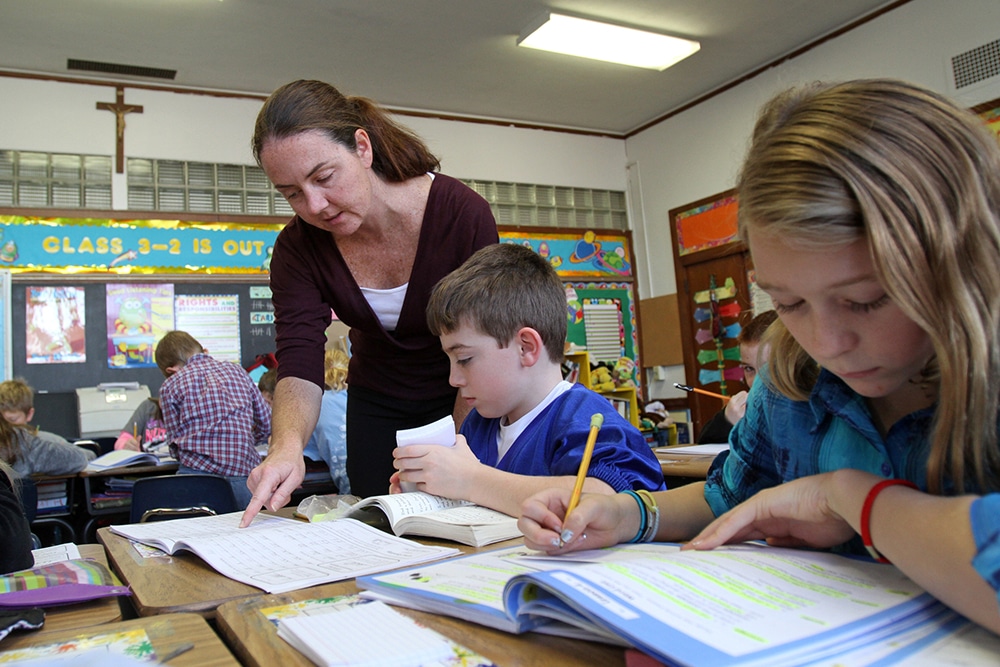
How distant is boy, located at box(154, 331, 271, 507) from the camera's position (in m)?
3.42

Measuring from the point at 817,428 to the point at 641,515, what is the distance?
0.20m

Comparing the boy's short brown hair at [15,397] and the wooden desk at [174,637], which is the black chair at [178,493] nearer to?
the boy's short brown hair at [15,397]

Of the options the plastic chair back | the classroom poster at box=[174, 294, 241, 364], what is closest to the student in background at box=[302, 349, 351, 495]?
the plastic chair back

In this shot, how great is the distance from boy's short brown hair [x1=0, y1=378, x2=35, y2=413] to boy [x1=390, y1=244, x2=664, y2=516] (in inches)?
130

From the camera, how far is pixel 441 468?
1.19m

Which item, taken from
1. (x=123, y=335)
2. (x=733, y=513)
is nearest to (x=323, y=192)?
(x=733, y=513)

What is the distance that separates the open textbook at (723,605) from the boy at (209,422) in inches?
118

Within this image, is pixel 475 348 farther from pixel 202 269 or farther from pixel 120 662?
pixel 202 269

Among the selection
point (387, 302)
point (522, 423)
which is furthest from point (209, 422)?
point (522, 423)

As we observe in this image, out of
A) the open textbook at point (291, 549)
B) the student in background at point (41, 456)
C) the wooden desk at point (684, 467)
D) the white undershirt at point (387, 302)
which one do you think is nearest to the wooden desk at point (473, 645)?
the open textbook at point (291, 549)

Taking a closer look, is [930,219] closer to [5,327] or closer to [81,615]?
[81,615]

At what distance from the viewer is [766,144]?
0.70m

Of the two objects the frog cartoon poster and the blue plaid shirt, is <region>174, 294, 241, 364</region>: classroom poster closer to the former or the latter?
the frog cartoon poster

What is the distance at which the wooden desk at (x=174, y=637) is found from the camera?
1.89ft
